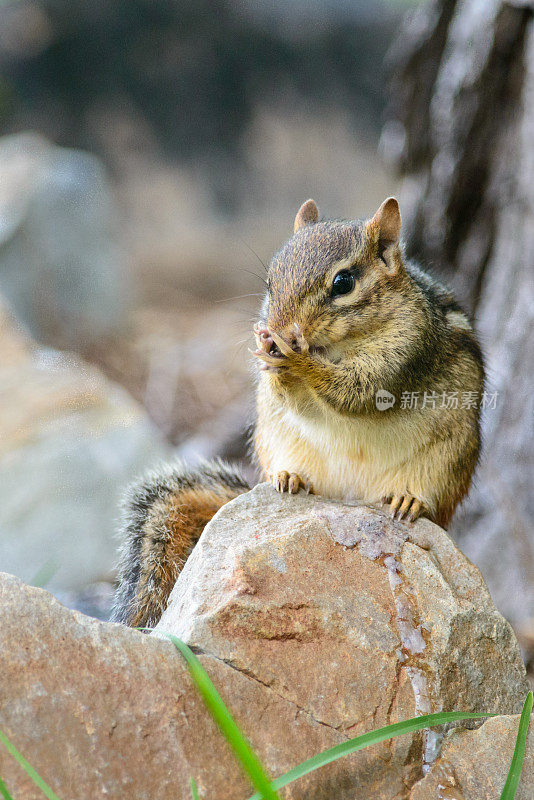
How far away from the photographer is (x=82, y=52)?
815 cm

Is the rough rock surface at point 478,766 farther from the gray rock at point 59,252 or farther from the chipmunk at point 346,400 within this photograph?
the gray rock at point 59,252

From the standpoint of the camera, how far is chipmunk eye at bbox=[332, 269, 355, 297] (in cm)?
238

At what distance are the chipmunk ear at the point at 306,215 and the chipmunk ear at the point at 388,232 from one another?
0.33m

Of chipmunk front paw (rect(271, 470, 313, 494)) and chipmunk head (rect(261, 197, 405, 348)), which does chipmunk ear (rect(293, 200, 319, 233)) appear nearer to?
chipmunk head (rect(261, 197, 405, 348))

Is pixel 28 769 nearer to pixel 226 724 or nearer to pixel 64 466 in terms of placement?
pixel 226 724

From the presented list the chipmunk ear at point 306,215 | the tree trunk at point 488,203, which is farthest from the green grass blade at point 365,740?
the tree trunk at point 488,203

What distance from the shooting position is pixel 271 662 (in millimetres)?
1762

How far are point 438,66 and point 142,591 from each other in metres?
3.20

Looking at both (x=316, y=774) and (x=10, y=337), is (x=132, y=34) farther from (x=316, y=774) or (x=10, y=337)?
(x=316, y=774)

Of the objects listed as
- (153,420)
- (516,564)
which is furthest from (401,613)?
(153,420)

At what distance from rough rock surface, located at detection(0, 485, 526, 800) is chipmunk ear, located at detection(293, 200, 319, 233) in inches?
39.0

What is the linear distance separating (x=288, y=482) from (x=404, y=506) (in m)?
0.35

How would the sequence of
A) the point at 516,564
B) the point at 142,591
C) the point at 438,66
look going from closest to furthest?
the point at 142,591, the point at 516,564, the point at 438,66

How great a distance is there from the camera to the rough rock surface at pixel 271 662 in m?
1.48
